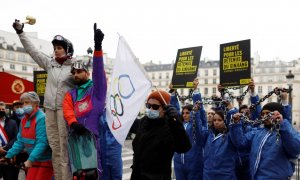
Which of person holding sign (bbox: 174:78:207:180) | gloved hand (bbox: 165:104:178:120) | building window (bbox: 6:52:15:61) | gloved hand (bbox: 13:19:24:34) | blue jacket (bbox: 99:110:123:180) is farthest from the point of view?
building window (bbox: 6:52:15:61)

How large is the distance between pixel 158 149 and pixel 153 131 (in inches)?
7.9

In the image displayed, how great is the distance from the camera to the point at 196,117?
6.05 m

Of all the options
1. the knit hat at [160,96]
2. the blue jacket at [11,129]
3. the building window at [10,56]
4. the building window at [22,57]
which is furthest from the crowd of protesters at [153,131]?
the building window at [22,57]

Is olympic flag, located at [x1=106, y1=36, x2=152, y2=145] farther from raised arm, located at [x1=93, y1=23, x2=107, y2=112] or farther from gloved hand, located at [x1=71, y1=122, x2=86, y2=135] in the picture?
gloved hand, located at [x1=71, y1=122, x2=86, y2=135]

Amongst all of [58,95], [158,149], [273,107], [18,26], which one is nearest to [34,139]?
[58,95]

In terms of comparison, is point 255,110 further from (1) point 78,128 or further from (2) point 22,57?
(2) point 22,57

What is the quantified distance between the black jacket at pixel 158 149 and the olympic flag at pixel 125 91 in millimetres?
303

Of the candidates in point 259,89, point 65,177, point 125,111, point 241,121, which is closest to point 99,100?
point 125,111

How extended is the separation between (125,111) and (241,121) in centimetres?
172

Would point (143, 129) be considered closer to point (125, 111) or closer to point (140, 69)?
point (125, 111)

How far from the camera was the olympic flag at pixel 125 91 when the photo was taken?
4.30m

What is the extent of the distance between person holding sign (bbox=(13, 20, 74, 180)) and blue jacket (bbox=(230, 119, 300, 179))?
2.22m

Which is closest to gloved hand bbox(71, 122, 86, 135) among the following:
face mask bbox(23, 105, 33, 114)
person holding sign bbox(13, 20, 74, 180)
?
person holding sign bbox(13, 20, 74, 180)

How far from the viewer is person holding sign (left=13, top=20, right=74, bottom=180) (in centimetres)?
443
